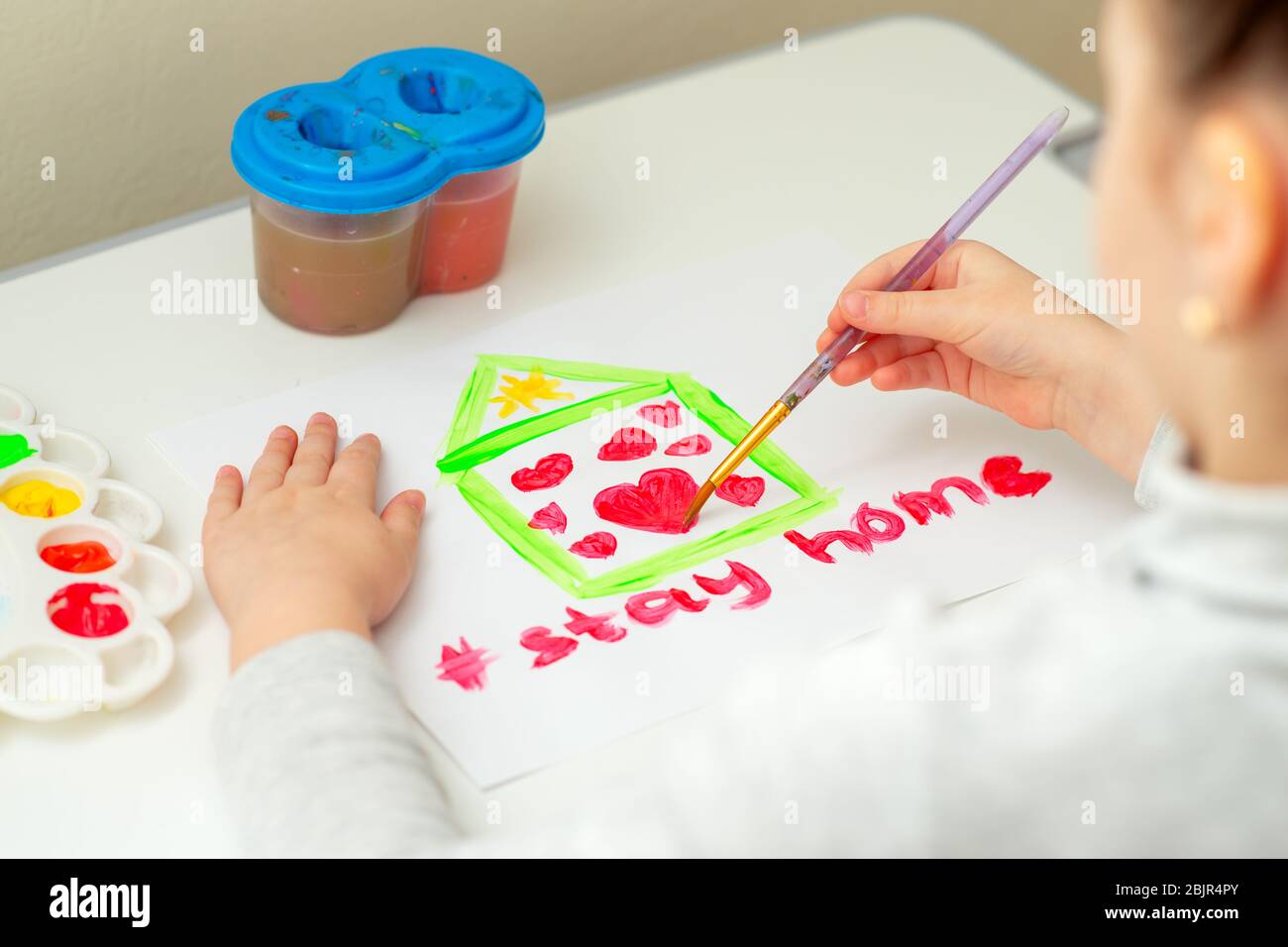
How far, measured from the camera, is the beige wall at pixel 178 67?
1.08 metres

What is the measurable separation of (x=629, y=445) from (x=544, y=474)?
6cm

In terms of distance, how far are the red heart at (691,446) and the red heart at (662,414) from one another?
0.02m

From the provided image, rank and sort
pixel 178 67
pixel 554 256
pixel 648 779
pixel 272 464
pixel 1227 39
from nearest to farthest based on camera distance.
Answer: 1. pixel 1227 39
2. pixel 648 779
3. pixel 272 464
4. pixel 554 256
5. pixel 178 67

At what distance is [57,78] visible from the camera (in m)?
1.09

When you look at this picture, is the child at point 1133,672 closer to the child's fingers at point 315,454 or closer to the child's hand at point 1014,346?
the child's fingers at point 315,454

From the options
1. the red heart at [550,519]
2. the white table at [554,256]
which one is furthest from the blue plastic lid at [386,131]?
the red heart at [550,519]

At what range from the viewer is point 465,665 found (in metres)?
0.71

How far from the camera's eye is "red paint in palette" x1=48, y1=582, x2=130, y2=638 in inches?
27.3

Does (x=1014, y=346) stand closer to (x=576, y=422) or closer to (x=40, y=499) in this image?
(x=576, y=422)

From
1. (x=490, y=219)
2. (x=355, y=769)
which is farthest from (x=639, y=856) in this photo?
(x=490, y=219)

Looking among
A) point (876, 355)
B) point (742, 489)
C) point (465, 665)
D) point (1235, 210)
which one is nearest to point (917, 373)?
point (876, 355)

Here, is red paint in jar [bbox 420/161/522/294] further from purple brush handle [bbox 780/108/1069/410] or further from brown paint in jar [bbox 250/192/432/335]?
purple brush handle [bbox 780/108/1069/410]

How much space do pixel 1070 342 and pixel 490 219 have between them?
384 millimetres

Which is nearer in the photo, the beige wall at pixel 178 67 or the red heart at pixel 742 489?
the red heart at pixel 742 489
